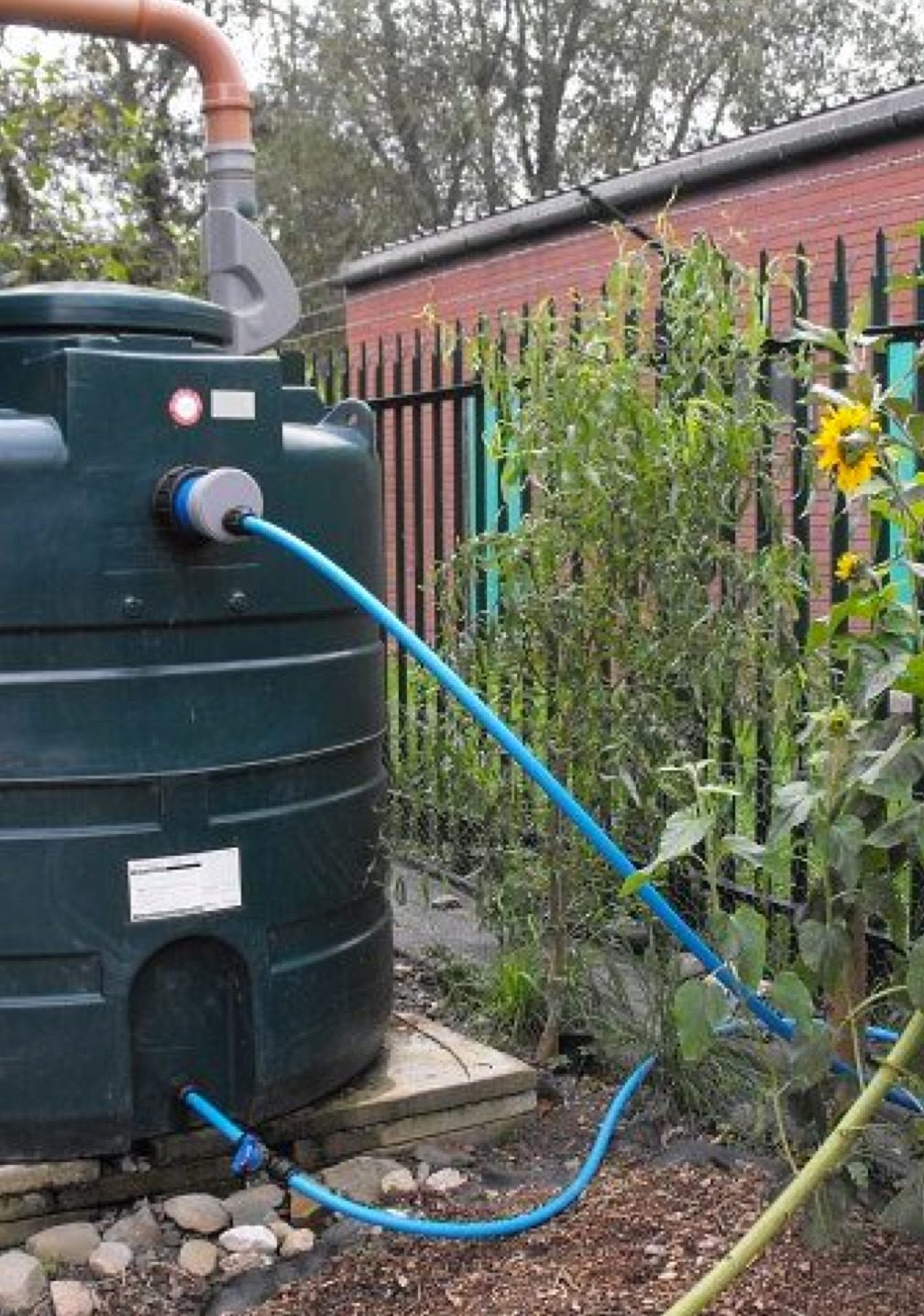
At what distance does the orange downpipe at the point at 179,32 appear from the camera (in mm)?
3508

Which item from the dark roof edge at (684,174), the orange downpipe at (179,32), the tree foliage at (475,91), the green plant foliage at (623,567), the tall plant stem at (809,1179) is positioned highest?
the tree foliage at (475,91)

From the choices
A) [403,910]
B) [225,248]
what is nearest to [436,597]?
[225,248]

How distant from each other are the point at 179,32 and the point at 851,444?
2.34 m

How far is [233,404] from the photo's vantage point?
2.60 metres

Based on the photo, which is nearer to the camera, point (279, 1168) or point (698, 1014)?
point (698, 1014)

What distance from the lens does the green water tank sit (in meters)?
2.48

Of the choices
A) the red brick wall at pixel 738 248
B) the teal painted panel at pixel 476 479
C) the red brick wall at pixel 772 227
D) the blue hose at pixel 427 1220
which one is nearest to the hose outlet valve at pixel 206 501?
the blue hose at pixel 427 1220

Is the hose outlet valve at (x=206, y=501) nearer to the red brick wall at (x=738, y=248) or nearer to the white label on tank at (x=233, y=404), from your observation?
the white label on tank at (x=233, y=404)

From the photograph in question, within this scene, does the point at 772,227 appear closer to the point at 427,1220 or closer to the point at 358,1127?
the point at 358,1127

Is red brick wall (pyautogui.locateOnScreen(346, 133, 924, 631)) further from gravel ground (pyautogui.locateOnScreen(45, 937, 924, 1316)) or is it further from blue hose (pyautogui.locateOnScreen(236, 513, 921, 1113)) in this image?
gravel ground (pyautogui.locateOnScreen(45, 937, 924, 1316))

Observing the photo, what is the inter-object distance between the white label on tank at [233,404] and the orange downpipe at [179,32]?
1.36 m

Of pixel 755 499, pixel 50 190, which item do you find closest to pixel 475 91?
pixel 50 190

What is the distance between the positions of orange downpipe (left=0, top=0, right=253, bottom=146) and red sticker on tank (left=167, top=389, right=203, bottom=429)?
1410mm

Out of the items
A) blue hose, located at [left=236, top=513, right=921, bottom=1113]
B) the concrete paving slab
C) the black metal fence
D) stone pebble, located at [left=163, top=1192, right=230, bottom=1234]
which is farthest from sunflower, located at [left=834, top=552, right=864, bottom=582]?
stone pebble, located at [left=163, top=1192, right=230, bottom=1234]
